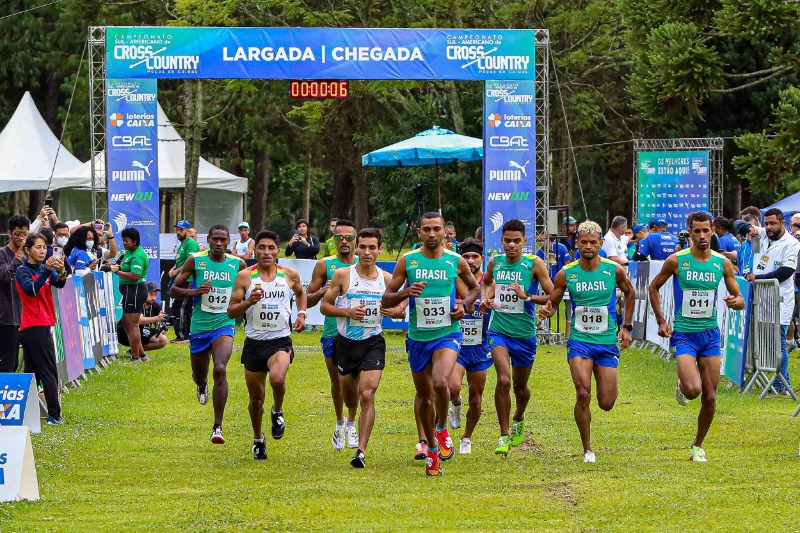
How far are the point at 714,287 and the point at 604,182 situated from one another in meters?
49.4

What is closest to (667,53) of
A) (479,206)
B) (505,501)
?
(479,206)

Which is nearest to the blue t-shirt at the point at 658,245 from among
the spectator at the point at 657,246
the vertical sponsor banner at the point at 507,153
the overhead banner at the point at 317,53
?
the spectator at the point at 657,246

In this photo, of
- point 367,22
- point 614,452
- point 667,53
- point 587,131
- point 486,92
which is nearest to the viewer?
point 614,452

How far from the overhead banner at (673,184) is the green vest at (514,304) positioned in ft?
83.6

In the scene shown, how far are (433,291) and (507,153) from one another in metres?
13.6

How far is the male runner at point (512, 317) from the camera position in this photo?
12406 mm

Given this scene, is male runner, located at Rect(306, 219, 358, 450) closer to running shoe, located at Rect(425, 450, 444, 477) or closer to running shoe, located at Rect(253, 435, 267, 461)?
running shoe, located at Rect(253, 435, 267, 461)

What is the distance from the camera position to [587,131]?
1916 inches

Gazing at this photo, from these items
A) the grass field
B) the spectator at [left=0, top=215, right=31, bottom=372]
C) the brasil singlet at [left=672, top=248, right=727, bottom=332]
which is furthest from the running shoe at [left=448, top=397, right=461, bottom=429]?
the spectator at [left=0, top=215, right=31, bottom=372]

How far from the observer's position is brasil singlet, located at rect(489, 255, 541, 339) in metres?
12.5

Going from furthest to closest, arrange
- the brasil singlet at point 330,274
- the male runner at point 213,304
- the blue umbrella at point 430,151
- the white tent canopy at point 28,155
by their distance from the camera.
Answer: the white tent canopy at point 28,155 → the blue umbrella at point 430,151 → the male runner at point 213,304 → the brasil singlet at point 330,274

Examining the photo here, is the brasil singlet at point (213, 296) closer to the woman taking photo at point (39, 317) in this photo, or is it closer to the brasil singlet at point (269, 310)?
the brasil singlet at point (269, 310)

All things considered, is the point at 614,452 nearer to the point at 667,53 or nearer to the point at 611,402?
the point at 611,402

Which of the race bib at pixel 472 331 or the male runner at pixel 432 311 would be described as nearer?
the male runner at pixel 432 311
